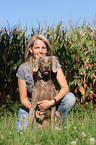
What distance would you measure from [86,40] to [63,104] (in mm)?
3814

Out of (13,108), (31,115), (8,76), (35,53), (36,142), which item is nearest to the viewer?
(36,142)

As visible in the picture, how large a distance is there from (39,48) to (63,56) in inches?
139

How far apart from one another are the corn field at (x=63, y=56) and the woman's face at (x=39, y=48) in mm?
3150

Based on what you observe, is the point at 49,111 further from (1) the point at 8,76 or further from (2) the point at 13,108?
(1) the point at 8,76

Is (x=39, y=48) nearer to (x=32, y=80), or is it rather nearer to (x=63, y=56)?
(x=32, y=80)

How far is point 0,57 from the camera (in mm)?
6707

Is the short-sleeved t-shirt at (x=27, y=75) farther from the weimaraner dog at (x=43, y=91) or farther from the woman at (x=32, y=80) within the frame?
the weimaraner dog at (x=43, y=91)

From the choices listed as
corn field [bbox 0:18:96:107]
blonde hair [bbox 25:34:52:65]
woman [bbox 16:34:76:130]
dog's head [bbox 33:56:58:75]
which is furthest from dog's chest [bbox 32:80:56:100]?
corn field [bbox 0:18:96:107]

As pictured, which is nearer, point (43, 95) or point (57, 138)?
point (57, 138)

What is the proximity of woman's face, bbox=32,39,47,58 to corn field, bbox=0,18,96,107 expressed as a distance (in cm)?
315

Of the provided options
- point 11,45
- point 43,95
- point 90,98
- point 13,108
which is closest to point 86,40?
point 90,98

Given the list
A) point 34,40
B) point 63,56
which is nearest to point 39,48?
point 34,40

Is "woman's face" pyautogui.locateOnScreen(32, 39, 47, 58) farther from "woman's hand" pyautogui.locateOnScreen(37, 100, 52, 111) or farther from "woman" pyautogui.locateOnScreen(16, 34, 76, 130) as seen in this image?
"woman's hand" pyautogui.locateOnScreen(37, 100, 52, 111)

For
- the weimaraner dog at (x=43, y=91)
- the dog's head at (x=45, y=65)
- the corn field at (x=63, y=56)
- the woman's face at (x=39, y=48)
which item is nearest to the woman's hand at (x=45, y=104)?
the weimaraner dog at (x=43, y=91)
